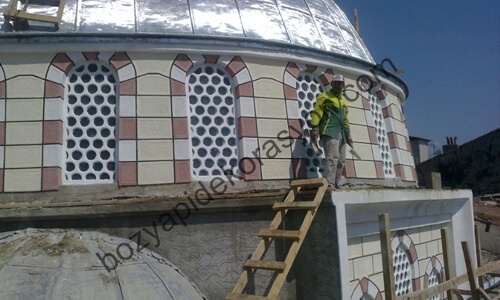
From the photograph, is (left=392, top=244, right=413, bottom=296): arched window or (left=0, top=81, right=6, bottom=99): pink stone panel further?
(left=392, top=244, right=413, bottom=296): arched window

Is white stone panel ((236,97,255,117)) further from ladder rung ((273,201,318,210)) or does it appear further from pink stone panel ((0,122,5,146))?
pink stone panel ((0,122,5,146))

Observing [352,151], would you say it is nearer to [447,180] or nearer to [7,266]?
[7,266]

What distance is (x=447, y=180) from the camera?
100 feet

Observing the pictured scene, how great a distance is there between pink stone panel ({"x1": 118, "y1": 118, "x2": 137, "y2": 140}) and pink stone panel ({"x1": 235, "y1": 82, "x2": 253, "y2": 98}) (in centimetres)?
178

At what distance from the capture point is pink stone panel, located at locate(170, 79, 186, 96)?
846 centimetres

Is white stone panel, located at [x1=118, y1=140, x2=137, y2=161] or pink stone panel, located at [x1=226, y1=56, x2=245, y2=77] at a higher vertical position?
pink stone panel, located at [x1=226, y1=56, x2=245, y2=77]

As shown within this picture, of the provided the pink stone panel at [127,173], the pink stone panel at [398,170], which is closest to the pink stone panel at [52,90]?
the pink stone panel at [127,173]

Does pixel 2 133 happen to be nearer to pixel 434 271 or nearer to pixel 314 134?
pixel 314 134

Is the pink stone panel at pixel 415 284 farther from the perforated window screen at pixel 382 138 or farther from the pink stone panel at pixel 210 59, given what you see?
the pink stone panel at pixel 210 59

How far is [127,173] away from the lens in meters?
8.02

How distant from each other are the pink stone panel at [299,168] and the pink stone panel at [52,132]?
380 cm

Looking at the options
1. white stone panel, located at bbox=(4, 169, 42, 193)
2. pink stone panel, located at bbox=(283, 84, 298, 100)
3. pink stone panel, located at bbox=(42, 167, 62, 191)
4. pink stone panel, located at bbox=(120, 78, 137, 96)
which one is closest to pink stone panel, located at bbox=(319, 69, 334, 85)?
pink stone panel, located at bbox=(283, 84, 298, 100)

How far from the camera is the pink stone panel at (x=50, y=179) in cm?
784

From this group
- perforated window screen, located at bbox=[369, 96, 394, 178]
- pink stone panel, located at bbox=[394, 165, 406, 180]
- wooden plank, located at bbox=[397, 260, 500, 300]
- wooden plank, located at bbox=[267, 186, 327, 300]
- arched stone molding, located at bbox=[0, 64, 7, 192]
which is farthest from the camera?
pink stone panel, located at bbox=[394, 165, 406, 180]
